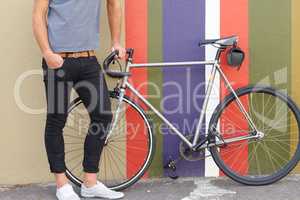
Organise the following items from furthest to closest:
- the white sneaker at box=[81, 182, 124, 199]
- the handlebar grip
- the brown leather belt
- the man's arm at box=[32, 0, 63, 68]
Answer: the white sneaker at box=[81, 182, 124, 199] < the handlebar grip < the brown leather belt < the man's arm at box=[32, 0, 63, 68]

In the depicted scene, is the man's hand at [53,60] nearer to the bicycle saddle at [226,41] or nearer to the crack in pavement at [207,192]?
the bicycle saddle at [226,41]

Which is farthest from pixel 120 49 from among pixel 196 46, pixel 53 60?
pixel 196 46

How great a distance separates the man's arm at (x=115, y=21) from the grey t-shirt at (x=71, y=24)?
211 millimetres

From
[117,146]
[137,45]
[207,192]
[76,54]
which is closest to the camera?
[76,54]

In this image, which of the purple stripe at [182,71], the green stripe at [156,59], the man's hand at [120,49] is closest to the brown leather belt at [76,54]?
the man's hand at [120,49]

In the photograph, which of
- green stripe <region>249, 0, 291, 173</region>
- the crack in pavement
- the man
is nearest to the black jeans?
the man

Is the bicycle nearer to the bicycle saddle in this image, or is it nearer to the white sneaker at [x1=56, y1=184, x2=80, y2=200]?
the bicycle saddle

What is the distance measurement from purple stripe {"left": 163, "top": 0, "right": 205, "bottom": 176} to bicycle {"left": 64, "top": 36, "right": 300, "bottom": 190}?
165mm

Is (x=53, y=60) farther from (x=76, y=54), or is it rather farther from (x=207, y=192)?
(x=207, y=192)

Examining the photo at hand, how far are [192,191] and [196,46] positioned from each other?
120cm

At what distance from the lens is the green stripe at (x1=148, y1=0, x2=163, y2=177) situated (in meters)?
4.64

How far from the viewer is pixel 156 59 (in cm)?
470

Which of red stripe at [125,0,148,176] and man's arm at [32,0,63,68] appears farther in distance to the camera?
red stripe at [125,0,148,176]

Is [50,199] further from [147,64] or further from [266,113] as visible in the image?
[266,113]
